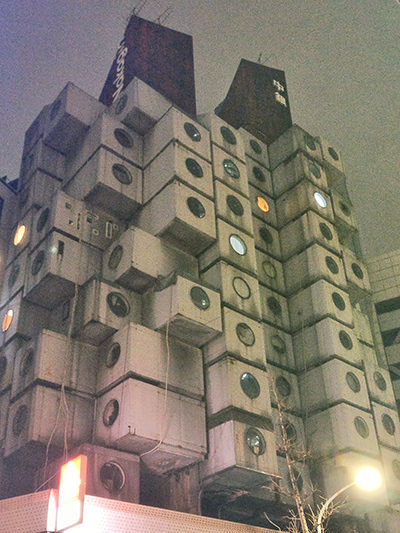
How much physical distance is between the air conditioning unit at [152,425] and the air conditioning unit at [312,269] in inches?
455

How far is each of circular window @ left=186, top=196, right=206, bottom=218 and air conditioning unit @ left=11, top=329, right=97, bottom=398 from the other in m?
8.32

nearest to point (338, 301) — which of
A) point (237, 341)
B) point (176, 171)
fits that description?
point (237, 341)

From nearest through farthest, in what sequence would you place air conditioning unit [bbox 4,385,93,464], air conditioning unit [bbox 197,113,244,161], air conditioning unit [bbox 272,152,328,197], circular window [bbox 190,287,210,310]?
air conditioning unit [bbox 4,385,93,464] → circular window [bbox 190,287,210,310] → air conditioning unit [bbox 197,113,244,161] → air conditioning unit [bbox 272,152,328,197]

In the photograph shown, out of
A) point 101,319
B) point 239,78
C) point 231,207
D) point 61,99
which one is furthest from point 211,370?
point 239,78

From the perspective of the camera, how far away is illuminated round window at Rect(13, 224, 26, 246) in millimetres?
30098

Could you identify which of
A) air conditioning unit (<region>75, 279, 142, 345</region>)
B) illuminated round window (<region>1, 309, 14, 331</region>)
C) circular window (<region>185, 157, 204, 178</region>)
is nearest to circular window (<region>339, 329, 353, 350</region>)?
air conditioning unit (<region>75, 279, 142, 345</region>)

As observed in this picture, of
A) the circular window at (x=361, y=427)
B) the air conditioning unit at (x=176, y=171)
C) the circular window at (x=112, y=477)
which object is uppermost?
the air conditioning unit at (x=176, y=171)

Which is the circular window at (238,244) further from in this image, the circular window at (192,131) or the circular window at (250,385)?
the circular window at (250,385)

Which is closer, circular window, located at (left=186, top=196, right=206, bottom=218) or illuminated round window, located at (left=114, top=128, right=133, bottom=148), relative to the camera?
circular window, located at (left=186, top=196, right=206, bottom=218)

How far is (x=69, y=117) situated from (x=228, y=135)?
925cm

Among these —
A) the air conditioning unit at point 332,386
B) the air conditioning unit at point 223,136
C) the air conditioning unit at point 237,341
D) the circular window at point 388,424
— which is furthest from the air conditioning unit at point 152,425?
the air conditioning unit at point 223,136

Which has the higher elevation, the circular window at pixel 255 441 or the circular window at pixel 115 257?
the circular window at pixel 115 257

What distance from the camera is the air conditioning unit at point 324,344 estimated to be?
2861 cm

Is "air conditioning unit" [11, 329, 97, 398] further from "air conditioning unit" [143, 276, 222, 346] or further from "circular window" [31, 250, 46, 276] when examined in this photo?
"circular window" [31, 250, 46, 276]
